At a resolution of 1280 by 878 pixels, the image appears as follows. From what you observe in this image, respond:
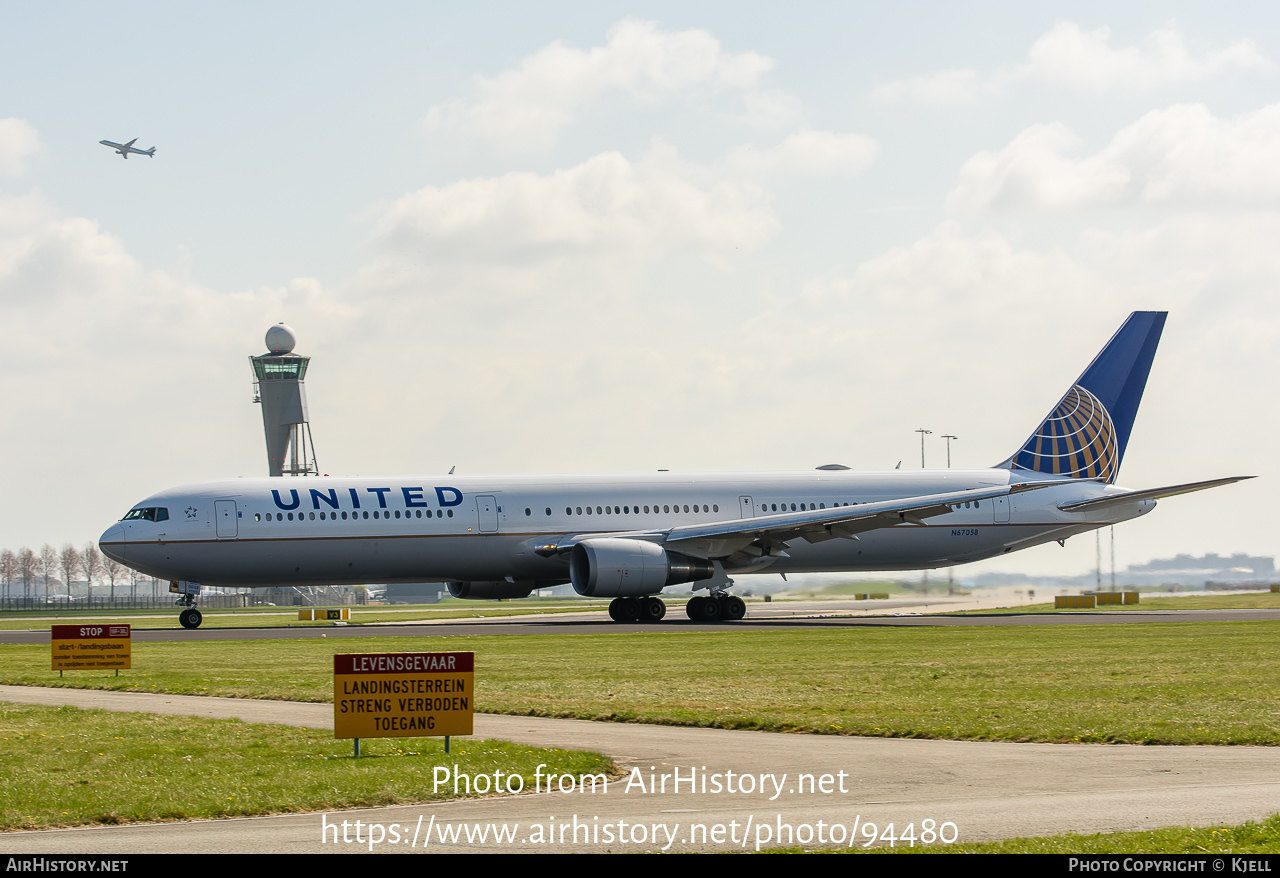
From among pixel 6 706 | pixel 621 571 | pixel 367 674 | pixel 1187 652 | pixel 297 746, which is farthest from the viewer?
pixel 621 571

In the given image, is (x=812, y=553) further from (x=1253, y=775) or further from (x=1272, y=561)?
(x=1272, y=561)

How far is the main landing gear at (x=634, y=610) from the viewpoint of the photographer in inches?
1735

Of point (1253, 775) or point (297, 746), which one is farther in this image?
point (297, 746)

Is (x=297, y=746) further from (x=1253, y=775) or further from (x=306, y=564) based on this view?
(x=306, y=564)

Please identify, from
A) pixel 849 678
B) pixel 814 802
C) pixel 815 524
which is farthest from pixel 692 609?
pixel 814 802

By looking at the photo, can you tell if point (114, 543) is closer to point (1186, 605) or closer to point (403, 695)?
point (403, 695)

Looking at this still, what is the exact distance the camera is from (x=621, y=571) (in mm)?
42125

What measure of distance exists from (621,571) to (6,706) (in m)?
23.6

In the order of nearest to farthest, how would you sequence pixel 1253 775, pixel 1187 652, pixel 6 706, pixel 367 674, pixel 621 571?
pixel 1253 775
pixel 367 674
pixel 6 706
pixel 1187 652
pixel 621 571

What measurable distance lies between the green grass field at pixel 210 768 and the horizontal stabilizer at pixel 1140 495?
108ft

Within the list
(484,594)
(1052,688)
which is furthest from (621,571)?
(1052,688)

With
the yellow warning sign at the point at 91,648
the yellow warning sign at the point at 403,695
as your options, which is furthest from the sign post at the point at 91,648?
the yellow warning sign at the point at 403,695

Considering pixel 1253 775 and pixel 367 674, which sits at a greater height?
pixel 367 674
